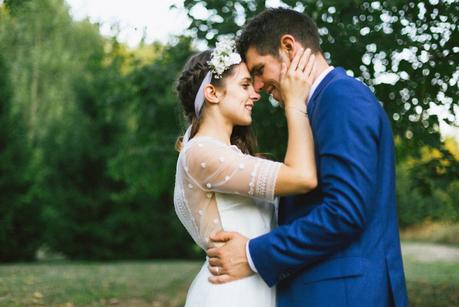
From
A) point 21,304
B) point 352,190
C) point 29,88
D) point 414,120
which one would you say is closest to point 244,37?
point 352,190

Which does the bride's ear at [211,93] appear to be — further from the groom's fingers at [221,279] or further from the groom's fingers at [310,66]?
the groom's fingers at [221,279]

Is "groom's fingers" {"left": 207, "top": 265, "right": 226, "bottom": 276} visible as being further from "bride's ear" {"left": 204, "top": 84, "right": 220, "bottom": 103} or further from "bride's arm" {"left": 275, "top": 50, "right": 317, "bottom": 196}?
"bride's ear" {"left": 204, "top": 84, "right": 220, "bottom": 103}

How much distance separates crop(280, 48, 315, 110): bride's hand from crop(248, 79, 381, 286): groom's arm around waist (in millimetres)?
189

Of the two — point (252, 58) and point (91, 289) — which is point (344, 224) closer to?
point (252, 58)

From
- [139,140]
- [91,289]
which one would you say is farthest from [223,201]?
[139,140]

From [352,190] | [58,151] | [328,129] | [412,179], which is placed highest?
[328,129]

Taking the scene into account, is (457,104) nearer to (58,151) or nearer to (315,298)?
(315,298)

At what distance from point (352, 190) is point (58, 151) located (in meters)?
19.0

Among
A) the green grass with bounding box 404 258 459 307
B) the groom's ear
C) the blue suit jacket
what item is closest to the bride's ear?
the groom's ear

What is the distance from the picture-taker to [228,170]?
270 centimetres

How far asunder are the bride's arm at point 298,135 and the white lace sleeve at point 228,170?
0.20 feet

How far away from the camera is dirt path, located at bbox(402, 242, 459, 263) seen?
60.9ft

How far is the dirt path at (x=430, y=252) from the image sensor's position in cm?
1857

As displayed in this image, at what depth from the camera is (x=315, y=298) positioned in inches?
97.7
